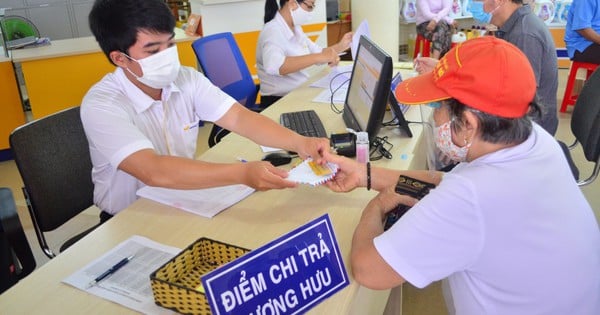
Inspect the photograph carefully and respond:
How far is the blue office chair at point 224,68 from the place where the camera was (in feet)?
9.08

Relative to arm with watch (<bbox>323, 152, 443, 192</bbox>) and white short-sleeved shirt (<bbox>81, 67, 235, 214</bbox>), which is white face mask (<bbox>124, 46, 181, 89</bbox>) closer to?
white short-sleeved shirt (<bbox>81, 67, 235, 214</bbox>)

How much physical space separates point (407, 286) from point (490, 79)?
149cm

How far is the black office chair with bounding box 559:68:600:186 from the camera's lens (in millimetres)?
2041

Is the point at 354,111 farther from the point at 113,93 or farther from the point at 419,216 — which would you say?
the point at 419,216

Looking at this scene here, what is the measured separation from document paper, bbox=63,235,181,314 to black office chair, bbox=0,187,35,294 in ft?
1.57

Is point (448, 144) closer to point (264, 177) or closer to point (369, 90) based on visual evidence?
point (264, 177)

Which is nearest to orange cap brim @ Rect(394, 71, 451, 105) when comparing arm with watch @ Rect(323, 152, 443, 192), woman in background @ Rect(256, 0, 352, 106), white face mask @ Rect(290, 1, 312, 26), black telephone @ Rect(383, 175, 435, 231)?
black telephone @ Rect(383, 175, 435, 231)

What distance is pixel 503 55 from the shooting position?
3.06 ft

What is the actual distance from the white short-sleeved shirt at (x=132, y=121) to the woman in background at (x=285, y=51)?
1.03 meters

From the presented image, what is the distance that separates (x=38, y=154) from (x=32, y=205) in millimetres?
172

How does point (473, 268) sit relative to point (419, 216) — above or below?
below

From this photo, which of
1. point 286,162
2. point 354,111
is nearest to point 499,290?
point 286,162

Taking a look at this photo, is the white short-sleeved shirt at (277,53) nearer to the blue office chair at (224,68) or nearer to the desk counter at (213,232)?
the blue office chair at (224,68)

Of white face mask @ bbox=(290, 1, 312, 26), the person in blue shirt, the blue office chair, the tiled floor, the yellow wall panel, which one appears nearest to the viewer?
the tiled floor
